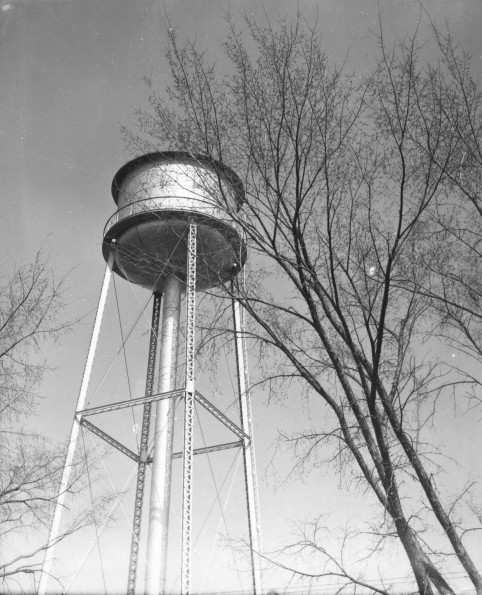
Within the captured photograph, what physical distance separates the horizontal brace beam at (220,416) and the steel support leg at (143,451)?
107 cm

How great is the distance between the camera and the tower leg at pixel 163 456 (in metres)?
9.53

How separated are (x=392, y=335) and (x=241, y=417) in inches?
245

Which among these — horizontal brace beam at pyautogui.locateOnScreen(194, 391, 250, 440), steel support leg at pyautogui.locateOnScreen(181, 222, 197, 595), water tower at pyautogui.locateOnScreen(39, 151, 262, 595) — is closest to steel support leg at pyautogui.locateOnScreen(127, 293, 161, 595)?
water tower at pyautogui.locateOnScreen(39, 151, 262, 595)

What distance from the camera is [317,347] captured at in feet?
15.2

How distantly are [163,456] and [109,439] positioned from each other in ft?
3.65

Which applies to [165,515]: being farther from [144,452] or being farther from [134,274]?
[134,274]

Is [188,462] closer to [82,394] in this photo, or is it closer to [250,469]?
[250,469]

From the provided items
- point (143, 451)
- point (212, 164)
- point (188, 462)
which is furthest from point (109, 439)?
point (212, 164)

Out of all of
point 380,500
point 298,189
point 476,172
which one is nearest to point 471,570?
point 380,500

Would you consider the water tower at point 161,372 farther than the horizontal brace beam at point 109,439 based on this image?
No

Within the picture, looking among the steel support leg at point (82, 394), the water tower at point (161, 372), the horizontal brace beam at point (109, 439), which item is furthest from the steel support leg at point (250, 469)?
the steel support leg at point (82, 394)

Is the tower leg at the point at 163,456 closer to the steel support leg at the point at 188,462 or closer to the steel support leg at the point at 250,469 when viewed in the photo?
the steel support leg at the point at 188,462

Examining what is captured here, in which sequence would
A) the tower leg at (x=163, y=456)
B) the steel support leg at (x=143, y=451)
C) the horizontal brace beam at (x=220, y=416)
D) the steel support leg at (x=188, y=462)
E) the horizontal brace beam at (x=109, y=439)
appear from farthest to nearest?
the steel support leg at (x=143, y=451), the horizontal brace beam at (x=109, y=439), the horizontal brace beam at (x=220, y=416), the tower leg at (x=163, y=456), the steel support leg at (x=188, y=462)

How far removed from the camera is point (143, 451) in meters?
11.6
